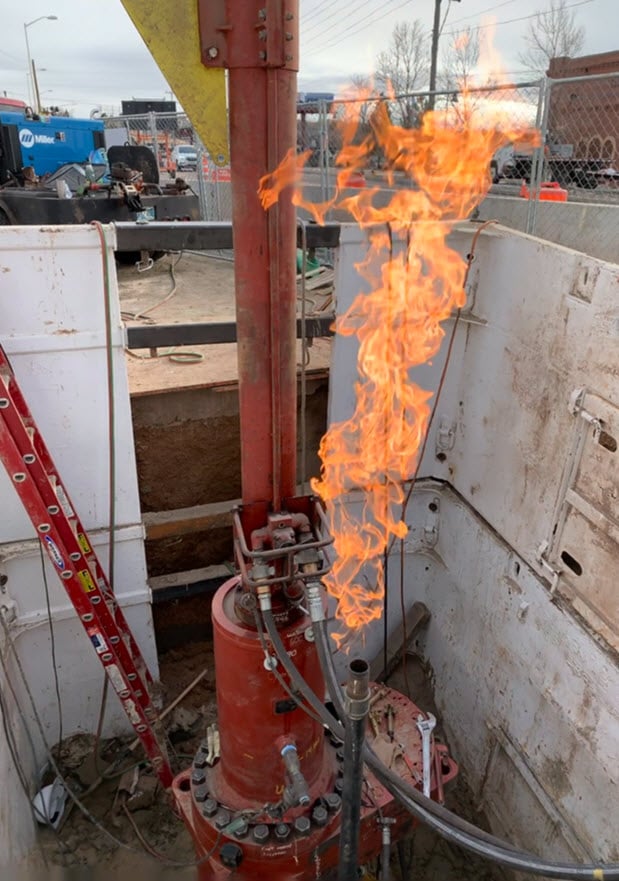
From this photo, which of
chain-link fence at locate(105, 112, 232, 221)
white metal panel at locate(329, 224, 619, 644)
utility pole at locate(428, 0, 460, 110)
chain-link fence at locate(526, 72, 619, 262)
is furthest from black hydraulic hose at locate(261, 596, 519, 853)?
utility pole at locate(428, 0, 460, 110)

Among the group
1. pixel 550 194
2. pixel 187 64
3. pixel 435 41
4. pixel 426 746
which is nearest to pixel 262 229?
pixel 187 64

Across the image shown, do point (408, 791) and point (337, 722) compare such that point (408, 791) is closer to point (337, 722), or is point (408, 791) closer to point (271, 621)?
point (337, 722)

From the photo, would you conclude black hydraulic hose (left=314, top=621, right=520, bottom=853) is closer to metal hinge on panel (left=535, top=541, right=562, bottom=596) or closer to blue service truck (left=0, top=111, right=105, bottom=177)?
metal hinge on panel (left=535, top=541, right=562, bottom=596)

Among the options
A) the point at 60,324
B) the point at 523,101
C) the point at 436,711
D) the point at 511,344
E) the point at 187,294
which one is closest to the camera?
the point at 60,324

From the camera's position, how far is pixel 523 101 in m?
6.51

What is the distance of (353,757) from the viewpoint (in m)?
2.10

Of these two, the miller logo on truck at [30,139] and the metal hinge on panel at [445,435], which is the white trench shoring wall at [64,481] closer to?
the metal hinge on panel at [445,435]

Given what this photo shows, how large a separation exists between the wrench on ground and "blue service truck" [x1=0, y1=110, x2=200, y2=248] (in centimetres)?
701

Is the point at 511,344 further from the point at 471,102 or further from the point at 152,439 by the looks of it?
the point at 471,102

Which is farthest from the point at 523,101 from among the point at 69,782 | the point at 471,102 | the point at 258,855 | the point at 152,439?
the point at 69,782

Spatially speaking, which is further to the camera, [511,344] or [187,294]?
[187,294]

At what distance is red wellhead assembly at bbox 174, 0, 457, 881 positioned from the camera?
2.25 metres

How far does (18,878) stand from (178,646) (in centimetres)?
243

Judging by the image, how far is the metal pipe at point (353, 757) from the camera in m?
1.99
